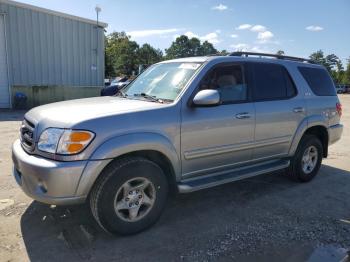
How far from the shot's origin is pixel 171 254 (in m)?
3.25

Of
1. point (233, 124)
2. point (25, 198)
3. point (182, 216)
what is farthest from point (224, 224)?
point (25, 198)

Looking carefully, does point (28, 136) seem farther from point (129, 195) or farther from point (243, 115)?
point (243, 115)

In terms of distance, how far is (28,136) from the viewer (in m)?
3.53

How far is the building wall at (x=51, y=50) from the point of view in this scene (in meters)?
14.4

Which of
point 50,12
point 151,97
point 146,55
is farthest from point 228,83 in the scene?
point 146,55

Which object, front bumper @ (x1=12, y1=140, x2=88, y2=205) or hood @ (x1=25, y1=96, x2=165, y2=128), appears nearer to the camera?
front bumper @ (x1=12, y1=140, x2=88, y2=205)

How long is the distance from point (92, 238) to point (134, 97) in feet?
5.84

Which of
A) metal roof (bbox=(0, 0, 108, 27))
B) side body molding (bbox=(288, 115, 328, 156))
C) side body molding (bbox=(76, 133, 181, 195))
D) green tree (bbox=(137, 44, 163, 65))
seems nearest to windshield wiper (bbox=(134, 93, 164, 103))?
side body molding (bbox=(76, 133, 181, 195))

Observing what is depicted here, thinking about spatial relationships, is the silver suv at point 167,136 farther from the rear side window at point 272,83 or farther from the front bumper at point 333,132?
the front bumper at point 333,132

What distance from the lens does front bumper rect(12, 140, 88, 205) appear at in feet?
9.91

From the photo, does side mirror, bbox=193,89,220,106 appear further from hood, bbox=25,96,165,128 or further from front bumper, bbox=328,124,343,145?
front bumper, bbox=328,124,343,145

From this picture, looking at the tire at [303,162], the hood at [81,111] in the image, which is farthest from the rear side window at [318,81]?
the hood at [81,111]

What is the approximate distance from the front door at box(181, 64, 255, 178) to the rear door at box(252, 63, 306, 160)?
0.20m

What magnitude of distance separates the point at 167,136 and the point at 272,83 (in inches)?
82.7
